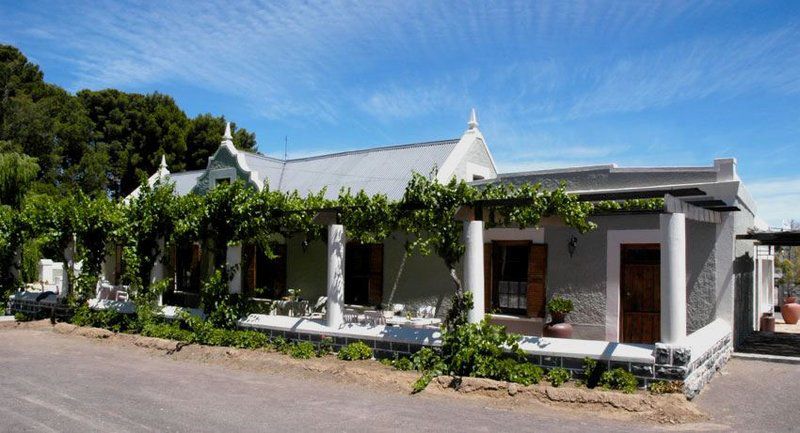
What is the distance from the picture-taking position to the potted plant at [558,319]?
1109 centimetres

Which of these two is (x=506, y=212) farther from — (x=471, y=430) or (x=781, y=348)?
(x=781, y=348)

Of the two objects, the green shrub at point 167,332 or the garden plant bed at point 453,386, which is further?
the green shrub at point 167,332

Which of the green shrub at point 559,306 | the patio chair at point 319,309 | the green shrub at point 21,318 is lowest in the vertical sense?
the green shrub at point 21,318

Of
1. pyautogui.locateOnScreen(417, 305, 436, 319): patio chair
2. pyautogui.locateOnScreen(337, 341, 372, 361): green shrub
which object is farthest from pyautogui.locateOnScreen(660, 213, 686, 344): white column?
pyautogui.locateOnScreen(417, 305, 436, 319): patio chair

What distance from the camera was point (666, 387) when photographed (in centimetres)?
782

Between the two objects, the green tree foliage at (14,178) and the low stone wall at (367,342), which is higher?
the green tree foliage at (14,178)

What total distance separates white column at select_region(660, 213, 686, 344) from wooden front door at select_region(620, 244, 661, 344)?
3.43 m

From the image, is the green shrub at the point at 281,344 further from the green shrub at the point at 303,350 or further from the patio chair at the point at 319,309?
the patio chair at the point at 319,309

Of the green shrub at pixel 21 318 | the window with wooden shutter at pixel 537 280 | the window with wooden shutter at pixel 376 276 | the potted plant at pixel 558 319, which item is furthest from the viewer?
the green shrub at pixel 21 318

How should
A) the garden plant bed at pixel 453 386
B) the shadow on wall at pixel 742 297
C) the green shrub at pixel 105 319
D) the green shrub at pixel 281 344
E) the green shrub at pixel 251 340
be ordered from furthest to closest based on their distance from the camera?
the green shrub at pixel 105 319
the shadow on wall at pixel 742 297
the green shrub at pixel 251 340
the green shrub at pixel 281 344
the garden plant bed at pixel 453 386

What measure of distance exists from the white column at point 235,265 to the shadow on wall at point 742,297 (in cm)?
926

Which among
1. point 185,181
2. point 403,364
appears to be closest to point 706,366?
point 403,364

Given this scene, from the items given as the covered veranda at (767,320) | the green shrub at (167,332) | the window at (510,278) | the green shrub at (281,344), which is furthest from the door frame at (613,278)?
→ the green shrub at (167,332)

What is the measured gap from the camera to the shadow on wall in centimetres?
1180
